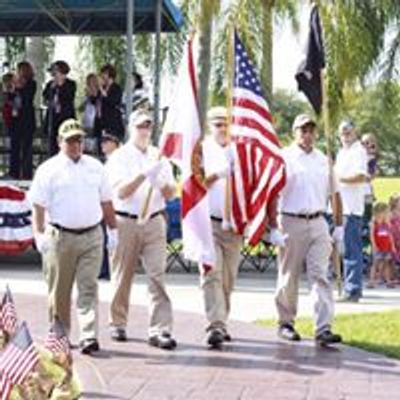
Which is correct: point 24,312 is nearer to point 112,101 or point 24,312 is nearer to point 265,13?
point 112,101

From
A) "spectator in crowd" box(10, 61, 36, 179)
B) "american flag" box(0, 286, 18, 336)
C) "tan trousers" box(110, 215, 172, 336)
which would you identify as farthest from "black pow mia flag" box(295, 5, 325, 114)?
"spectator in crowd" box(10, 61, 36, 179)

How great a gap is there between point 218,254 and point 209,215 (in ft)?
1.14

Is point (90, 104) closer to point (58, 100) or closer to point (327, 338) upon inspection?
point (58, 100)

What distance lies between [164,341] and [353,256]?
4.24 m

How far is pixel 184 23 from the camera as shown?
2200cm

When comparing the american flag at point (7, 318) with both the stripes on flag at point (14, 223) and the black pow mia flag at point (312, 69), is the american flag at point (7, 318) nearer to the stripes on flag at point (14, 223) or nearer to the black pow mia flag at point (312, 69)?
the black pow mia flag at point (312, 69)

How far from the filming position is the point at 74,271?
9.85 metres

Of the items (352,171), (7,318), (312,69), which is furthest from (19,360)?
(352,171)

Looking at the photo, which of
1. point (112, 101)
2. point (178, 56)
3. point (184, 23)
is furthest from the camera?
point (178, 56)

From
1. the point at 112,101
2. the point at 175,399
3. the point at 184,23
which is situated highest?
the point at 184,23

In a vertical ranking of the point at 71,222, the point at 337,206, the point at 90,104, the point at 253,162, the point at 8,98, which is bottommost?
the point at 71,222

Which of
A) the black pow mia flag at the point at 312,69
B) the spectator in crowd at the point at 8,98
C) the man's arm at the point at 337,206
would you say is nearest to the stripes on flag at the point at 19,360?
the man's arm at the point at 337,206

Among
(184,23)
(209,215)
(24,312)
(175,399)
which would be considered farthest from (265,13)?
(175,399)

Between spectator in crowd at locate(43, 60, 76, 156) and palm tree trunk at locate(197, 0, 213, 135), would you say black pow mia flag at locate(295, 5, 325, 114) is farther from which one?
palm tree trunk at locate(197, 0, 213, 135)
